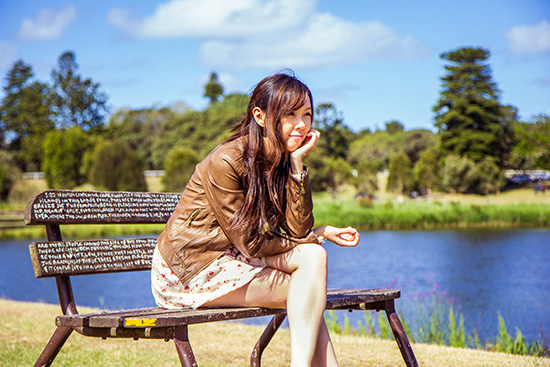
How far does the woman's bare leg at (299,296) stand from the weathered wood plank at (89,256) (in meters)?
0.76

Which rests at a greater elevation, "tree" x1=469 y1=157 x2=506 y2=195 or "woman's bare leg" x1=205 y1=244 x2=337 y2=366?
"woman's bare leg" x1=205 y1=244 x2=337 y2=366

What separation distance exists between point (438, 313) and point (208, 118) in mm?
46846

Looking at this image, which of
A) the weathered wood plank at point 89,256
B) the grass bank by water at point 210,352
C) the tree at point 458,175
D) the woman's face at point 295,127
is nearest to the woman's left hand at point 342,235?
the woman's face at point 295,127

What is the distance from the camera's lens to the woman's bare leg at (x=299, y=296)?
2.40 m

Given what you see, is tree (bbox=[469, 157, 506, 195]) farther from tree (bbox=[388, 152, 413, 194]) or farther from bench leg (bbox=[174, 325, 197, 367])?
bench leg (bbox=[174, 325, 197, 367])

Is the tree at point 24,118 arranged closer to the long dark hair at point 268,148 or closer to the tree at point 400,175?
the tree at point 400,175

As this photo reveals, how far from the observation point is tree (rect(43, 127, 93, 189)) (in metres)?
40.9

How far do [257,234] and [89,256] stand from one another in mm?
946

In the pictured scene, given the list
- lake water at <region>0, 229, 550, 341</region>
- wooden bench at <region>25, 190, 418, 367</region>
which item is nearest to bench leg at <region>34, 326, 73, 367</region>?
wooden bench at <region>25, 190, 418, 367</region>

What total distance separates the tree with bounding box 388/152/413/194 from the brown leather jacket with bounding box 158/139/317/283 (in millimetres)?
38943

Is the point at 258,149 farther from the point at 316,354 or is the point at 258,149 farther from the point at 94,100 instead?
the point at 94,100

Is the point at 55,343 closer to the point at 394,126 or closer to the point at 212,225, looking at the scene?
the point at 212,225

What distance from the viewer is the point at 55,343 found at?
2.71 meters

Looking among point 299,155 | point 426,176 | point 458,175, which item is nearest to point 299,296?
point 299,155
